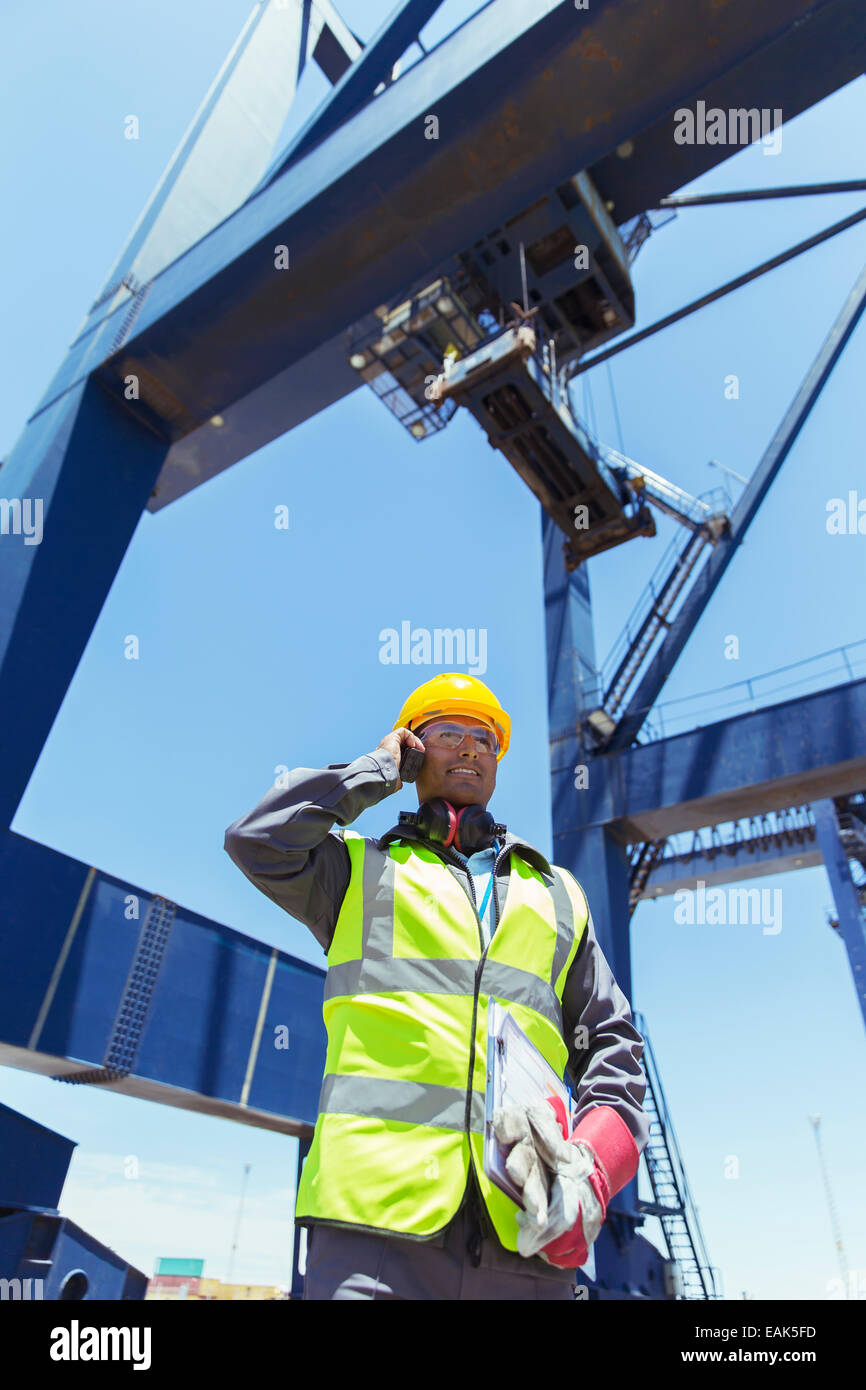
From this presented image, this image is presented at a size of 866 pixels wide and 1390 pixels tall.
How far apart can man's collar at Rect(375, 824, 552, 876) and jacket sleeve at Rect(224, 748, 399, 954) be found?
0.43 feet

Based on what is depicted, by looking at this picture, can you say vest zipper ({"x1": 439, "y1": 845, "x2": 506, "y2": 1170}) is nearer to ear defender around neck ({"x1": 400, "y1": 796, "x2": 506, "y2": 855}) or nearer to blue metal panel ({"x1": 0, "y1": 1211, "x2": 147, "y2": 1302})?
ear defender around neck ({"x1": 400, "y1": 796, "x2": 506, "y2": 855})

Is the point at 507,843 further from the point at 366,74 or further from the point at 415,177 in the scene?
the point at 366,74

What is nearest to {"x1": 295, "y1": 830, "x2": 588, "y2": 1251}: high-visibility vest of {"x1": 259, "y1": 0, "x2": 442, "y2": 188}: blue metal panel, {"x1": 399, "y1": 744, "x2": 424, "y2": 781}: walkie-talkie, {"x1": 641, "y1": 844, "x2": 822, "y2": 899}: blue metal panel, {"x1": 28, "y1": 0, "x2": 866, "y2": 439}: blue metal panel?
{"x1": 399, "y1": 744, "x2": 424, "y2": 781}: walkie-talkie

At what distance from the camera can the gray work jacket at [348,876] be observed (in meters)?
1.87

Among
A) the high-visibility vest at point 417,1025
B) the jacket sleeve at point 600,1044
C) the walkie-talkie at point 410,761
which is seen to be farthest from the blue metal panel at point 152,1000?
the jacket sleeve at point 600,1044

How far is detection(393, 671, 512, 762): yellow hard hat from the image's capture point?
2.51 metres

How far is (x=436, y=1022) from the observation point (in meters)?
1.72

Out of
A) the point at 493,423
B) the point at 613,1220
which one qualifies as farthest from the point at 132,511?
the point at 613,1220

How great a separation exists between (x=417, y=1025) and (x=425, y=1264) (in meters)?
0.40

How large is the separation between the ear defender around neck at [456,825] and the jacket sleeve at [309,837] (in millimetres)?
166

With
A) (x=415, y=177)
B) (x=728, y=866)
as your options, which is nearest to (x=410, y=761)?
(x=415, y=177)

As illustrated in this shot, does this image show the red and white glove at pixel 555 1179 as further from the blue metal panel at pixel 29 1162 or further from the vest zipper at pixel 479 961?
the blue metal panel at pixel 29 1162

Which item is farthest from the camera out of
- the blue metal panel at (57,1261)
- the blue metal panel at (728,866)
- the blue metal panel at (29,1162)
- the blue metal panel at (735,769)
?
the blue metal panel at (728,866)

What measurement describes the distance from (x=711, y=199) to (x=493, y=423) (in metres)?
4.73
